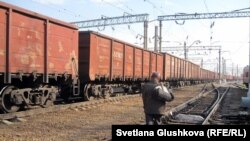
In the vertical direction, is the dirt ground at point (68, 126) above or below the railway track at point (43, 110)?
below

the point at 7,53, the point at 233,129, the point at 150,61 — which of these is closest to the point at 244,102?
the point at 233,129

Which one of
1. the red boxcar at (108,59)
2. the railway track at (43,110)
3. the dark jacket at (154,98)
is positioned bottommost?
the railway track at (43,110)

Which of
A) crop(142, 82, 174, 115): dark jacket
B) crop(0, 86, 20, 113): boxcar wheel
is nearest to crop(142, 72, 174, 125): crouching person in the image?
crop(142, 82, 174, 115): dark jacket

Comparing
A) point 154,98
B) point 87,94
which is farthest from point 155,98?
point 87,94

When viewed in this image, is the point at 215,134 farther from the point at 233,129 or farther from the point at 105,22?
the point at 105,22

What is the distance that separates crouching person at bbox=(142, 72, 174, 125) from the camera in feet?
22.7

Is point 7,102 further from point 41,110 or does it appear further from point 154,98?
point 154,98

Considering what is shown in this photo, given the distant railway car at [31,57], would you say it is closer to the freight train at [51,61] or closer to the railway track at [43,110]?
the freight train at [51,61]

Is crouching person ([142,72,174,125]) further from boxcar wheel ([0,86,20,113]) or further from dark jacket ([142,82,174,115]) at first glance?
boxcar wheel ([0,86,20,113])

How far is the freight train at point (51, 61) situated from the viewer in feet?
39.6

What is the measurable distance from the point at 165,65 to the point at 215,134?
91.5 ft

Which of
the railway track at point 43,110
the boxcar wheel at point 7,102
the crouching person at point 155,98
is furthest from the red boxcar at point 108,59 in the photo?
the crouching person at point 155,98

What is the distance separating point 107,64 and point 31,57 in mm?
7281

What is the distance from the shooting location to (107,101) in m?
19.4
